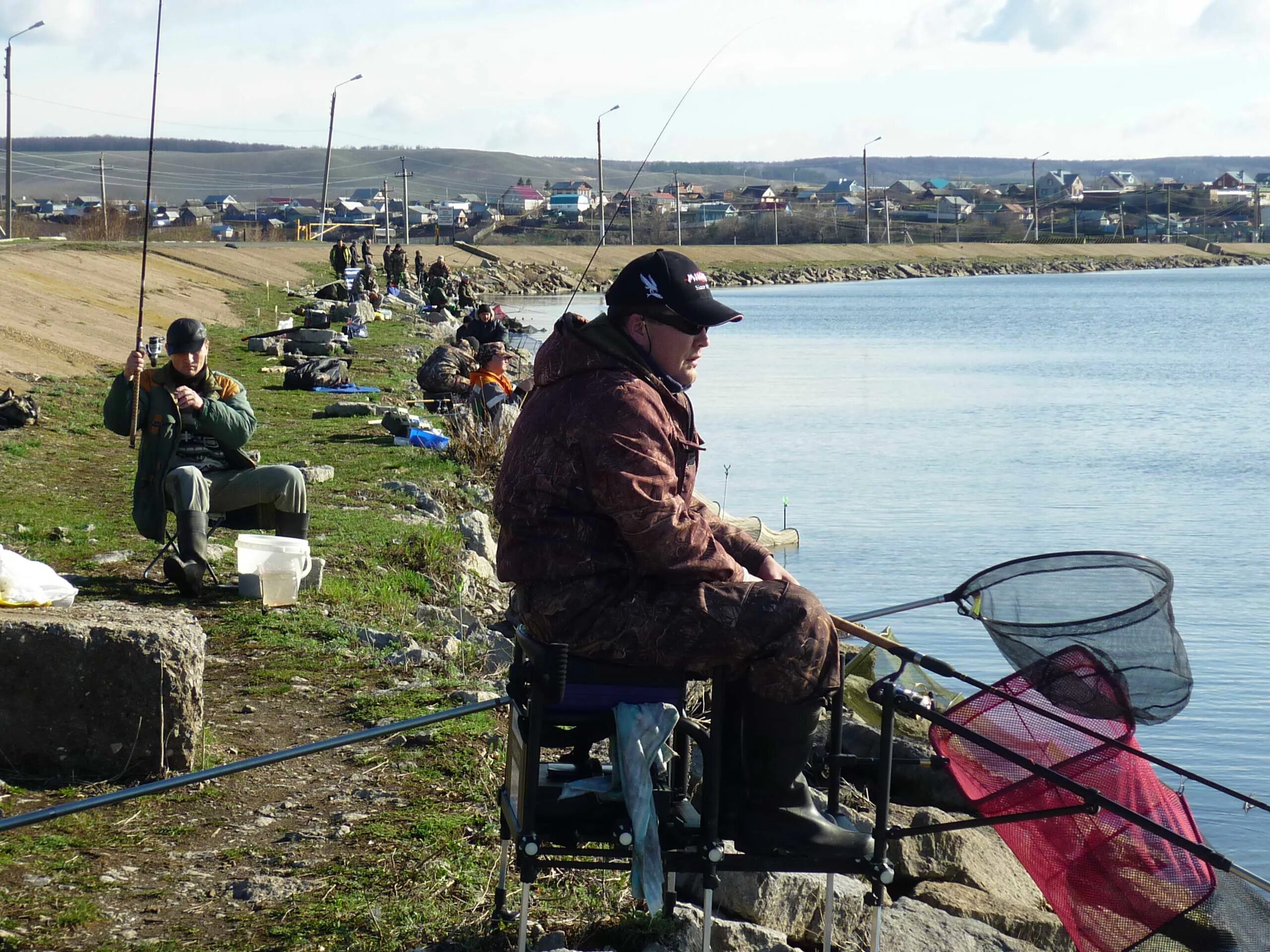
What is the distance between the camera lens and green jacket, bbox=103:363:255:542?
682 cm

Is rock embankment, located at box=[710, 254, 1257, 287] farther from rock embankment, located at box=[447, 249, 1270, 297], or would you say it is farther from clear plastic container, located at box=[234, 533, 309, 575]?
clear plastic container, located at box=[234, 533, 309, 575]

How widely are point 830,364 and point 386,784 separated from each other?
28084 millimetres

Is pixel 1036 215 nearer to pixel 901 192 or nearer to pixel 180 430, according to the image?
pixel 901 192

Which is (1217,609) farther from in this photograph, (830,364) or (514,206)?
(514,206)

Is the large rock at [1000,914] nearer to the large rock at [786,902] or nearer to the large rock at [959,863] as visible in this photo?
the large rock at [959,863]

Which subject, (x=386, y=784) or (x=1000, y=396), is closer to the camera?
(x=386, y=784)

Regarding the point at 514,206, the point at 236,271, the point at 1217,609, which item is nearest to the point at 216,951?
the point at 1217,609

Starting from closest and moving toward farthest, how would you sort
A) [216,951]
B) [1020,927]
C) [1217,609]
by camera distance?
[216,951], [1020,927], [1217,609]

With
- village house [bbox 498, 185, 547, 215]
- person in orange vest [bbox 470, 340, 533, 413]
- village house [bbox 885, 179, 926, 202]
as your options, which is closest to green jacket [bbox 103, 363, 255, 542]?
person in orange vest [bbox 470, 340, 533, 413]

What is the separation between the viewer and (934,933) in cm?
432

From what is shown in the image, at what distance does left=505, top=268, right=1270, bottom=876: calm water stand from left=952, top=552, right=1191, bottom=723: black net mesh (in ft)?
9.26

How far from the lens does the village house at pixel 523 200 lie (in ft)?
501

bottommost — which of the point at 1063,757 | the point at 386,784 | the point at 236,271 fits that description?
the point at 386,784

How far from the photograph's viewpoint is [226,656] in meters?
6.14
